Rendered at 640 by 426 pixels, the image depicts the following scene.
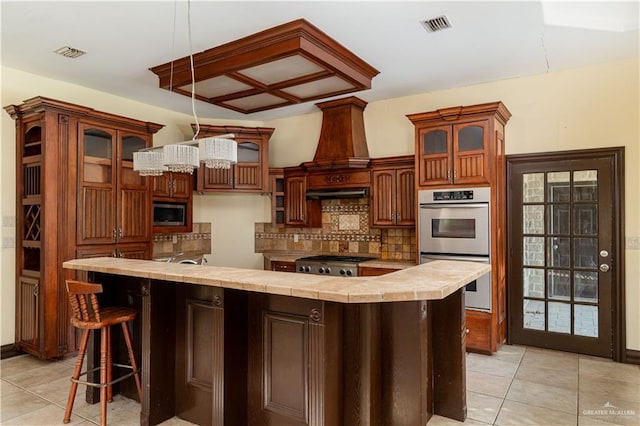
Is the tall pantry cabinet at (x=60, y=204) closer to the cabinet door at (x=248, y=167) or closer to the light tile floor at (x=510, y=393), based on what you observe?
the light tile floor at (x=510, y=393)

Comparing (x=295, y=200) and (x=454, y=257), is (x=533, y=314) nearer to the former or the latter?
(x=454, y=257)

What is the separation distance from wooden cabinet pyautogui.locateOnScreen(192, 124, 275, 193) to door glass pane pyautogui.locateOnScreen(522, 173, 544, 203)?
3230 mm

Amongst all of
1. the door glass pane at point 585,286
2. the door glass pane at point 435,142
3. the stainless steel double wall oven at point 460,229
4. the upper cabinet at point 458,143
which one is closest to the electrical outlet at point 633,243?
the door glass pane at point 585,286

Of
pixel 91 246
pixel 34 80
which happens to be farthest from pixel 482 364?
pixel 34 80

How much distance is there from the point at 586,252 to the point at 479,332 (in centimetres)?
133

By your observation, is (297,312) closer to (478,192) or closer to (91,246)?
(478,192)

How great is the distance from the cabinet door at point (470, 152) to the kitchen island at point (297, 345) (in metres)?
1.61

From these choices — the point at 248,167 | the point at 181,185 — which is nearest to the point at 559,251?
the point at 248,167

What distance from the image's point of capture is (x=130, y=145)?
458 cm

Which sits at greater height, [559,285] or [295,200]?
[295,200]

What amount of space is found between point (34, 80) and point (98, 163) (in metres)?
1.12

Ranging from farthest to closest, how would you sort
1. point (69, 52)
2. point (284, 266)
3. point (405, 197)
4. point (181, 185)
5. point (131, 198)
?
1. point (284, 266)
2. point (181, 185)
3. point (405, 197)
4. point (131, 198)
5. point (69, 52)

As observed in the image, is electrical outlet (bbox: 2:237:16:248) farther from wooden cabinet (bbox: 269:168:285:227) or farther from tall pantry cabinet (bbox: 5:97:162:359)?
wooden cabinet (bbox: 269:168:285:227)

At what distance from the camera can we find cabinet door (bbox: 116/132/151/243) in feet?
14.4
